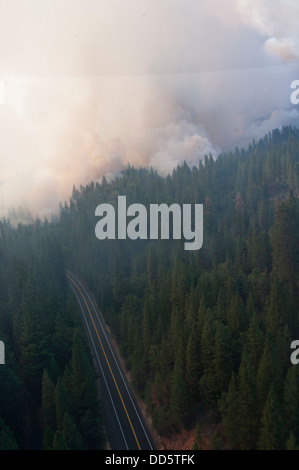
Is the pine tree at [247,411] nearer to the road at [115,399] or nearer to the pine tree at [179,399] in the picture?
the pine tree at [179,399]

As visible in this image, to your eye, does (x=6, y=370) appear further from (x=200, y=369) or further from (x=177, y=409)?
(x=200, y=369)

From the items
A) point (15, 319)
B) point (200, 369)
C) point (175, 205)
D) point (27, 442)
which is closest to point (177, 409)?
point (200, 369)

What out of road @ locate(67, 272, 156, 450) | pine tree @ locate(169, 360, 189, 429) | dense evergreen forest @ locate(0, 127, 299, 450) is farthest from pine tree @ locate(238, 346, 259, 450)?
road @ locate(67, 272, 156, 450)

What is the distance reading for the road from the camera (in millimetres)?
27891

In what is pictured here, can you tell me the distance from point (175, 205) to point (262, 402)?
207 ft

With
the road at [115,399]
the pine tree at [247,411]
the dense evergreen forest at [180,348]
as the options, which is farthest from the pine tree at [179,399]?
the pine tree at [247,411]

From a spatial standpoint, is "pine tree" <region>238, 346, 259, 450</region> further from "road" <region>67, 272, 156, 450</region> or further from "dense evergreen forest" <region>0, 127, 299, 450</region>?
"road" <region>67, 272, 156, 450</region>

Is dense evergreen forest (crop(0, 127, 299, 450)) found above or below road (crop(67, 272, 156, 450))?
above

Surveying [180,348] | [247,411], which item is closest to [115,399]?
[180,348]

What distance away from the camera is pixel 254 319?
2608cm

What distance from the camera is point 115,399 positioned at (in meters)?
33.7

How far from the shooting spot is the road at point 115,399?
2789 cm

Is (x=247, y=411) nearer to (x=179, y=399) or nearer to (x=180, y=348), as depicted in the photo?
(x=179, y=399)

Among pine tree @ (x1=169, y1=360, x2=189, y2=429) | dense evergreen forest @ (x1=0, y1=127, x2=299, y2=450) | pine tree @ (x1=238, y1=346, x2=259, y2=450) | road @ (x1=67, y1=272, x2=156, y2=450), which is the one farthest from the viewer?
road @ (x1=67, y1=272, x2=156, y2=450)
